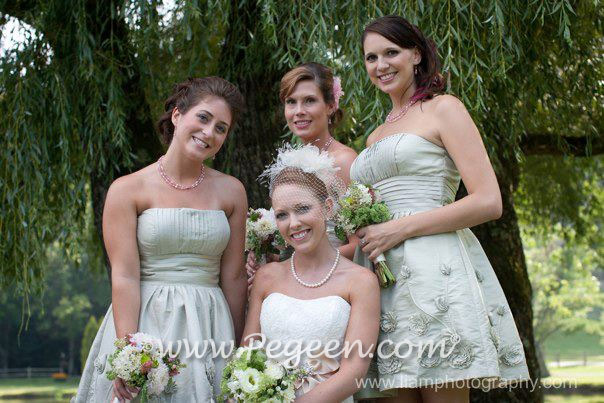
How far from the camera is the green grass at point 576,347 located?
110 ft

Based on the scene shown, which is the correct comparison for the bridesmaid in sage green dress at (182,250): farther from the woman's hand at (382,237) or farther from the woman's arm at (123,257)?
the woman's hand at (382,237)

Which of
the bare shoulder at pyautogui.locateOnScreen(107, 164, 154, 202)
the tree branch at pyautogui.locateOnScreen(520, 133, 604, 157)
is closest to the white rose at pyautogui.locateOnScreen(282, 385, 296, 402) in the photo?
the bare shoulder at pyautogui.locateOnScreen(107, 164, 154, 202)

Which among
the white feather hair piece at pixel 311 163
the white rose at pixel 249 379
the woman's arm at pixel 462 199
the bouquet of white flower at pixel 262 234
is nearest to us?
the white rose at pixel 249 379

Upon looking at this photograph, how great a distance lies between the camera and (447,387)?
306 centimetres

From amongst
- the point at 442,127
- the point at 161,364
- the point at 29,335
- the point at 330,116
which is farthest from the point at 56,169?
the point at 29,335

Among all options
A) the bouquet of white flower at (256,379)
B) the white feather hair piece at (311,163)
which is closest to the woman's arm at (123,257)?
the bouquet of white flower at (256,379)

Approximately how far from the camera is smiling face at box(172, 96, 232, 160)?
329 centimetres

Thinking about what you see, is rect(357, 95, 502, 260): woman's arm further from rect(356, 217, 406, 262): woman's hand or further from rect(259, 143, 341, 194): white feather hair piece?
rect(259, 143, 341, 194): white feather hair piece

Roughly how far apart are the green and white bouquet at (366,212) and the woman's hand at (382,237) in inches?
1.0

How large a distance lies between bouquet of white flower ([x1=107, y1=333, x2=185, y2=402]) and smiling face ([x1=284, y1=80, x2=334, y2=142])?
1226 mm

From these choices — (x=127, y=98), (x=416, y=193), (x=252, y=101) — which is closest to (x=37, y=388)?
(x=127, y=98)

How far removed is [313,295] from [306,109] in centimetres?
93

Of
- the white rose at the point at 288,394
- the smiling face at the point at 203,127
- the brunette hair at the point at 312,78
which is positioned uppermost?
the brunette hair at the point at 312,78

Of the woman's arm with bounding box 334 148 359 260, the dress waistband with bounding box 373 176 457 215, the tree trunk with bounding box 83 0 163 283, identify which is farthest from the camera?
the tree trunk with bounding box 83 0 163 283
